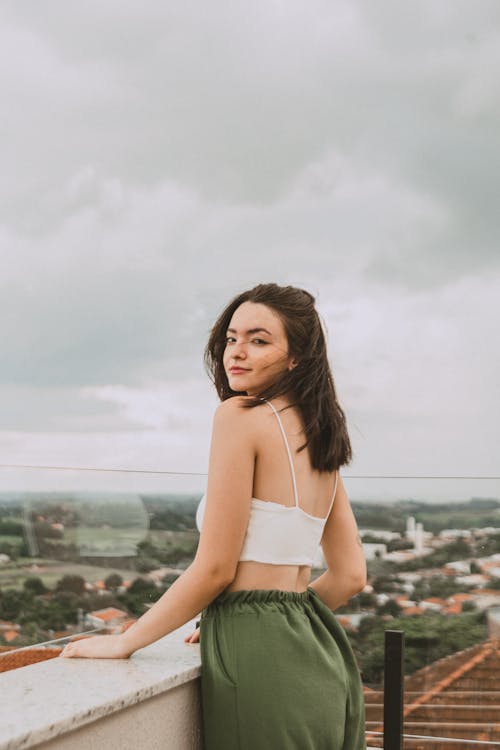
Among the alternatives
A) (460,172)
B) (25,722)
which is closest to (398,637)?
(25,722)

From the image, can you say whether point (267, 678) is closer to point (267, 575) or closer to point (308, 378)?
point (267, 575)

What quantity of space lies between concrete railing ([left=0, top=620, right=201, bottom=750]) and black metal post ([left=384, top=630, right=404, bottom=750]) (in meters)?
0.74

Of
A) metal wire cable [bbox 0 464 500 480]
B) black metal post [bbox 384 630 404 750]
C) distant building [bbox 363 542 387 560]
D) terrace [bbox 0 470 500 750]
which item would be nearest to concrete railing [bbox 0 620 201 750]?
terrace [bbox 0 470 500 750]

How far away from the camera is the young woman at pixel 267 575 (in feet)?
4.59

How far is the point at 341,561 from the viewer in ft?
5.70

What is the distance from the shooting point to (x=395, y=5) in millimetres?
9156

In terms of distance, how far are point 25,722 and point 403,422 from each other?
20.9 feet

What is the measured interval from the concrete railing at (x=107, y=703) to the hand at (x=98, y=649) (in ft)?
0.05

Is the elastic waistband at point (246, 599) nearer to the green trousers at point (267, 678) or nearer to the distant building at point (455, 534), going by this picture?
the green trousers at point (267, 678)

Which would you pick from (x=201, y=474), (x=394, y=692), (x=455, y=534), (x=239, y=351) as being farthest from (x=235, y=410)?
(x=455, y=534)

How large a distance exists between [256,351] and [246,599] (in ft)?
1.53

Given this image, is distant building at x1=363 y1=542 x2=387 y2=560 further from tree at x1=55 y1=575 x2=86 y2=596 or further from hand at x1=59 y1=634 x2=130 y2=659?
hand at x1=59 y1=634 x2=130 y2=659

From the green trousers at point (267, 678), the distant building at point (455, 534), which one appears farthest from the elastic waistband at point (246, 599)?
the distant building at point (455, 534)

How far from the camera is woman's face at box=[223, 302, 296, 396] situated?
161 cm
